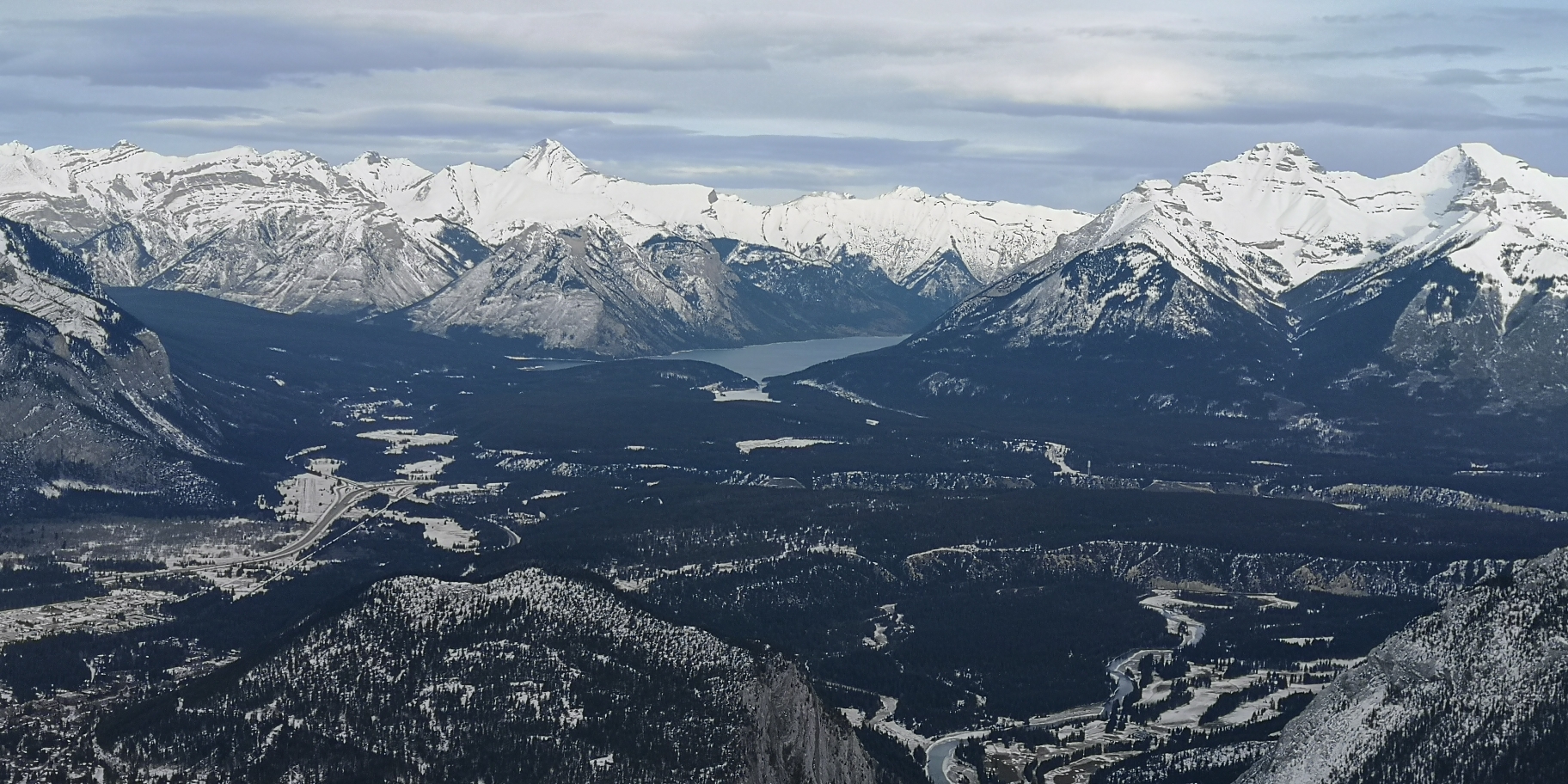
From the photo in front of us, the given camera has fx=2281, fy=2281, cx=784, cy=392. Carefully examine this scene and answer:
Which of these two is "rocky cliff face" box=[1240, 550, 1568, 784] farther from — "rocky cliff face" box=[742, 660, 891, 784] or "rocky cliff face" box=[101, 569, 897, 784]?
"rocky cliff face" box=[101, 569, 897, 784]

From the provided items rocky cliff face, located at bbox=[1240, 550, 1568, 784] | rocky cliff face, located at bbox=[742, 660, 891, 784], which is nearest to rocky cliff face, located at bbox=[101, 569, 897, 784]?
rocky cliff face, located at bbox=[742, 660, 891, 784]

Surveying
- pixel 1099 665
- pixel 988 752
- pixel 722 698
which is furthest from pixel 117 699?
pixel 1099 665

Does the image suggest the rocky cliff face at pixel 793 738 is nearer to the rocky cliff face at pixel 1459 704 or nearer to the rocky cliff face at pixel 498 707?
the rocky cliff face at pixel 498 707

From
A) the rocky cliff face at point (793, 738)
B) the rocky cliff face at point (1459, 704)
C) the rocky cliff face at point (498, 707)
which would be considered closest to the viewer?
the rocky cliff face at point (1459, 704)

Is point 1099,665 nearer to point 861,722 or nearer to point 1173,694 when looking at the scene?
point 1173,694

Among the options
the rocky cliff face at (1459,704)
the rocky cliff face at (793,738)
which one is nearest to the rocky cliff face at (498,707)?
the rocky cliff face at (793,738)

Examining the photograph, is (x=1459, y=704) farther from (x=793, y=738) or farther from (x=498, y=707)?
(x=498, y=707)
